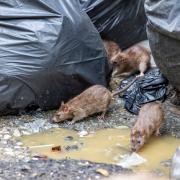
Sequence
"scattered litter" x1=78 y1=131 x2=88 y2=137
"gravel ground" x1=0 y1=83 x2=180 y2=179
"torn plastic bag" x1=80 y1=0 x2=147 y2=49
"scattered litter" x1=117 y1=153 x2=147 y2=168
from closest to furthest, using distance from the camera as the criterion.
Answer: "gravel ground" x1=0 y1=83 x2=180 y2=179
"scattered litter" x1=117 y1=153 x2=147 y2=168
"scattered litter" x1=78 y1=131 x2=88 y2=137
"torn plastic bag" x1=80 y1=0 x2=147 y2=49

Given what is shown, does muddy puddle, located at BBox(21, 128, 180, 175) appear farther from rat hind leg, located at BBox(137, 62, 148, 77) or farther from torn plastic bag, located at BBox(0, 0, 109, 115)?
rat hind leg, located at BBox(137, 62, 148, 77)

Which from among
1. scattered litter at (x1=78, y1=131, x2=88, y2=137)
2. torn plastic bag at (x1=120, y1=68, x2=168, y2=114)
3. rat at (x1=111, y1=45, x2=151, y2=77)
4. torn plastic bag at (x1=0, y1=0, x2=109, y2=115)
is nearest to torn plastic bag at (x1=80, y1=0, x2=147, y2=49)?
rat at (x1=111, y1=45, x2=151, y2=77)

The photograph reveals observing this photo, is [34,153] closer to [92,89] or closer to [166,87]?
[92,89]

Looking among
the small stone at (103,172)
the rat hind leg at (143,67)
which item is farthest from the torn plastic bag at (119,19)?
the small stone at (103,172)

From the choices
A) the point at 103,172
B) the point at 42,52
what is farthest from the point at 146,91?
the point at 103,172

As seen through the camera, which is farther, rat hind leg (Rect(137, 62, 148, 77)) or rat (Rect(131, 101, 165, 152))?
rat hind leg (Rect(137, 62, 148, 77))

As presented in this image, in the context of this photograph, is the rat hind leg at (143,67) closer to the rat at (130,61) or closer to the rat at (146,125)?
the rat at (130,61)
